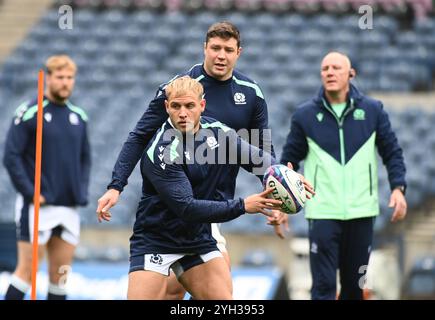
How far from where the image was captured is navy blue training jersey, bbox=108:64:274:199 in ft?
23.2

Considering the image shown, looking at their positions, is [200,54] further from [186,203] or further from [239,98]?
[186,203]

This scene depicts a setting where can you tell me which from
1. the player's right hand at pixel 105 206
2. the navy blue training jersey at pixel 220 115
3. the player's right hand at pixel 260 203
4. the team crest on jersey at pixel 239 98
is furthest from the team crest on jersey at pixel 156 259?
the team crest on jersey at pixel 239 98

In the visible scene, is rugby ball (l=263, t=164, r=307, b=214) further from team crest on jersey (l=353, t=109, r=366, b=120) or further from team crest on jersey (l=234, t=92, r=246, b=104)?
team crest on jersey (l=353, t=109, r=366, b=120)

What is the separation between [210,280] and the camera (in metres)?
6.75

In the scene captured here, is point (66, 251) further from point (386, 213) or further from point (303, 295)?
point (386, 213)

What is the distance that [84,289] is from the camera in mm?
11281

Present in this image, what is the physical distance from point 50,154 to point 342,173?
8.50 ft

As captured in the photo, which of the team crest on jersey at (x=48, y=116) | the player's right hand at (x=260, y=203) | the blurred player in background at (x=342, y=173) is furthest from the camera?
the team crest on jersey at (x=48, y=116)

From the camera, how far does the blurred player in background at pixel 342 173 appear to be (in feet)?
27.8

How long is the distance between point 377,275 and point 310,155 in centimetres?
335

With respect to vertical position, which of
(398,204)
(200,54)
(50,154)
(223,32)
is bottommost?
(398,204)

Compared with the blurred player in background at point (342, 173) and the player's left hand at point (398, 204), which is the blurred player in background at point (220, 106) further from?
the player's left hand at point (398, 204)

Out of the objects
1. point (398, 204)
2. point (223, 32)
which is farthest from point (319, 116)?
point (223, 32)
